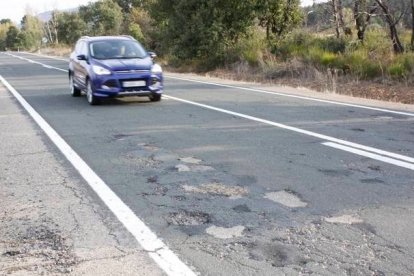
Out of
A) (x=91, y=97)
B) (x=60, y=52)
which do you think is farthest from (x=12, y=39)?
(x=91, y=97)

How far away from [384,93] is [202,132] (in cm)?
742

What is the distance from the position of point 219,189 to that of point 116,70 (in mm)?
7417

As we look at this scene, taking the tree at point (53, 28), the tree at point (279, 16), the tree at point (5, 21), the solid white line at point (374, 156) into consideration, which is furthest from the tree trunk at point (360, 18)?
the tree at point (5, 21)

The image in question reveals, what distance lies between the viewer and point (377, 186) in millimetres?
5445

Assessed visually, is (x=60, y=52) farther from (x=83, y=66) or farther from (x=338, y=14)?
(x=83, y=66)

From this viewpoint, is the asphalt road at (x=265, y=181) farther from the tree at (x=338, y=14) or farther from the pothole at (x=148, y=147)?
the tree at (x=338, y=14)

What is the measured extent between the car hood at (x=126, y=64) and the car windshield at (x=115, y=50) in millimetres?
348

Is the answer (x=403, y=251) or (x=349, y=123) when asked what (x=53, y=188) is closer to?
(x=403, y=251)

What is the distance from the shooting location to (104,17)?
6009 centimetres

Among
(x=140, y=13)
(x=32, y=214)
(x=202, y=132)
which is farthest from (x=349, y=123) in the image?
(x=140, y=13)

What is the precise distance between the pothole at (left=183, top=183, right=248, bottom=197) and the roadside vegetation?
8889 mm

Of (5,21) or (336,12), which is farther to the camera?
(5,21)

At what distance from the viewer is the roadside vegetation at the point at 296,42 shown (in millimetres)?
16328

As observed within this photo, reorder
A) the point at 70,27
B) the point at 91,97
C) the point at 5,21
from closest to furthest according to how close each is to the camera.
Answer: the point at 91,97, the point at 70,27, the point at 5,21
